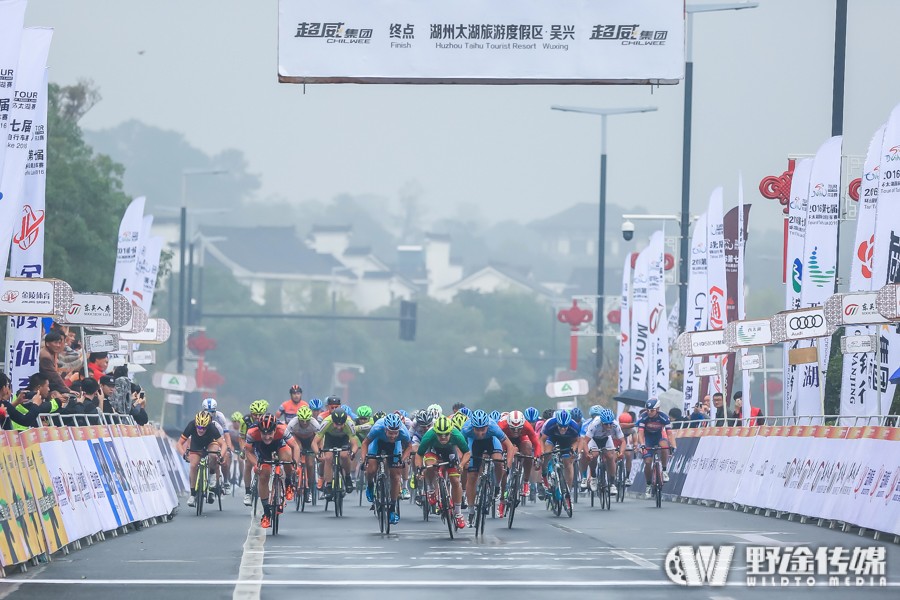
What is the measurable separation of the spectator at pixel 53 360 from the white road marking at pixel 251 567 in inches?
106

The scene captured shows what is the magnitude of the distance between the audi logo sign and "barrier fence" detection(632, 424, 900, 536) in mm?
1378

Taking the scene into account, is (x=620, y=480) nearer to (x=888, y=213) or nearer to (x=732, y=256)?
(x=888, y=213)

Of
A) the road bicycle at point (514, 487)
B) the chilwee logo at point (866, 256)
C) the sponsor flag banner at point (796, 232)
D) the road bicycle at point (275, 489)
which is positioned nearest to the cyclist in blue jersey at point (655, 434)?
the sponsor flag banner at point (796, 232)

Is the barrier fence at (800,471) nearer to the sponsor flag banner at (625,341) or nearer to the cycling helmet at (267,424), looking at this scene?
the cycling helmet at (267,424)

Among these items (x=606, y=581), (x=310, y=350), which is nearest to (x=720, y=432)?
(x=606, y=581)

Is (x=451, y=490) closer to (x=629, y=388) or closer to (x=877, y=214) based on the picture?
(x=877, y=214)

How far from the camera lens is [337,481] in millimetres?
28453

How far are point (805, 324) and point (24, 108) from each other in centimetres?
1143

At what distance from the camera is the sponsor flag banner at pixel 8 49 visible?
763 inches

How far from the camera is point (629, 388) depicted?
Answer: 48844 mm

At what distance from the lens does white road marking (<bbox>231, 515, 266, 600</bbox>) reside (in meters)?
15.4

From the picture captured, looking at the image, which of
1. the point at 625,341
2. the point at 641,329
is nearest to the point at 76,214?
the point at 625,341

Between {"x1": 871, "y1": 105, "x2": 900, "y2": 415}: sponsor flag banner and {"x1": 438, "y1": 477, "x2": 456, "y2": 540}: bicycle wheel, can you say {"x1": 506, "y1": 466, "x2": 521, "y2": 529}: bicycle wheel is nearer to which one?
{"x1": 438, "y1": 477, "x2": 456, "y2": 540}: bicycle wheel

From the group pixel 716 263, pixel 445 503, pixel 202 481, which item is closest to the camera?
pixel 445 503
